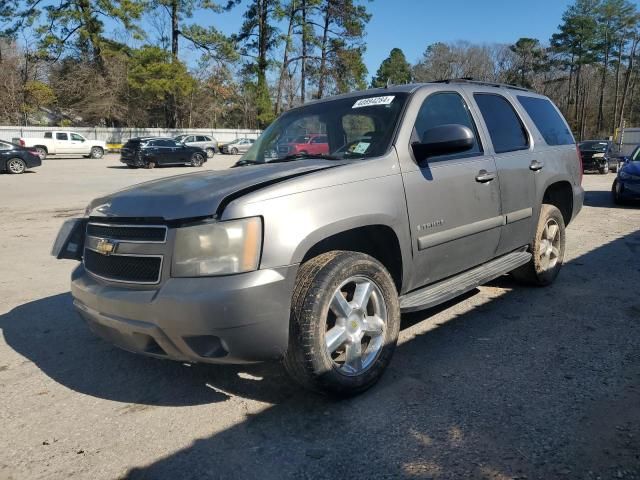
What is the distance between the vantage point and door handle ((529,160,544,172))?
15.4ft

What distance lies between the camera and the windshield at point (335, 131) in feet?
12.0

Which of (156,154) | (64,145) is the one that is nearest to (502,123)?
(156,154)

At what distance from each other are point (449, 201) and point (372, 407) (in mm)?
1536

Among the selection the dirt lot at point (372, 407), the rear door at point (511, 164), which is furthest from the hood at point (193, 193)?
the rear door at point (511, 164)

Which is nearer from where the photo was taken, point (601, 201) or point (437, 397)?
point (437, 397)

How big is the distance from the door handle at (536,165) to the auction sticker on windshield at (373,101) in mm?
1609

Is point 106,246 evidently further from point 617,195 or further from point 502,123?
point 617,195

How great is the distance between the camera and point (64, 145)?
111ft

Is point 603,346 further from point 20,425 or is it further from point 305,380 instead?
point 20,425

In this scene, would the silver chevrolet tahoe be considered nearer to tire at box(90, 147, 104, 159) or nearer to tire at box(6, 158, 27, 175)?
tire at box(6, 158, 27, 175)

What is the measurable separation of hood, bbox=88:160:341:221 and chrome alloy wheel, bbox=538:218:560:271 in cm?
276

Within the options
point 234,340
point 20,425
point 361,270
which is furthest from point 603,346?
point 20,425

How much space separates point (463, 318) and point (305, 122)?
6.88ft

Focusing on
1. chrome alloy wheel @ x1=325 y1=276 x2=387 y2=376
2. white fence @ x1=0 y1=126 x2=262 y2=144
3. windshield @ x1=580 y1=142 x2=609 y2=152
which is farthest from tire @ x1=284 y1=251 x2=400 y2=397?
white fence @ x1=0 y1=126 x2=262 y2=144
